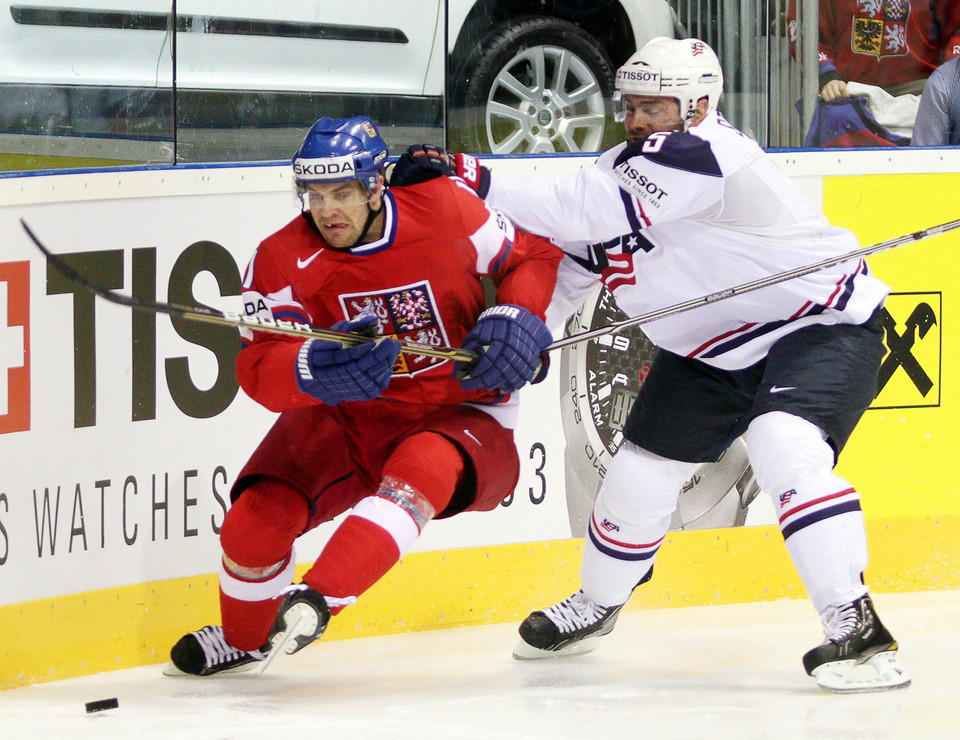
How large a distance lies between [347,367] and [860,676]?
1.01 m

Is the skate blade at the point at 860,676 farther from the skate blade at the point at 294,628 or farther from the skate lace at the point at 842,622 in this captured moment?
the skate blade at the point at 294,628

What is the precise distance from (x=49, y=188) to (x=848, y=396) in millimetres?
1503

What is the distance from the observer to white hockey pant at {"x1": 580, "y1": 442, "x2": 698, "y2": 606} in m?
2.74

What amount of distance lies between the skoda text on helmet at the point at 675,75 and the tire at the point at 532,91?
0.95 meters

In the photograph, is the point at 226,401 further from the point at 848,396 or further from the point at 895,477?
the point at 895,477

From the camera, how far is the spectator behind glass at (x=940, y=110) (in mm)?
3619

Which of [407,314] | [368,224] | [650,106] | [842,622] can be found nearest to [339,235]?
[368,224]

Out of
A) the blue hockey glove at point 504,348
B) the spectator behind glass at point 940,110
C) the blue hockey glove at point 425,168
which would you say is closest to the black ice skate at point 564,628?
the blue hockey glove at point 504,348

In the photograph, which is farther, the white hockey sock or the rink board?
the rink board

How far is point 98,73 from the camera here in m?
3.05

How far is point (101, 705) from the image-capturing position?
7.70ft

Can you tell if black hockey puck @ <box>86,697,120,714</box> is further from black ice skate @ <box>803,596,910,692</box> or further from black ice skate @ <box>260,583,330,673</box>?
black ice skate @ <box>803,596,910,692</box>

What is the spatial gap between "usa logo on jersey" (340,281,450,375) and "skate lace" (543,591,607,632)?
66cm

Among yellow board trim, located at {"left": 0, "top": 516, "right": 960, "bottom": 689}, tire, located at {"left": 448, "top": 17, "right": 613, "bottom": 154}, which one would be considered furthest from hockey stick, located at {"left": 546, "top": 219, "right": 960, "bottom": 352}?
tire, located at {"left": 448, "top": 17, "right": 613, "bottom": 154}
